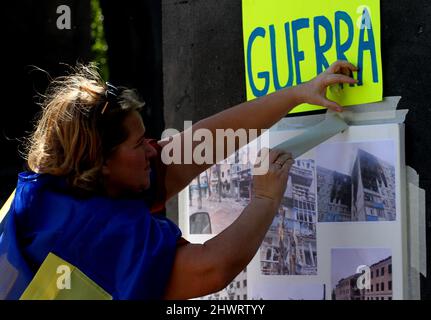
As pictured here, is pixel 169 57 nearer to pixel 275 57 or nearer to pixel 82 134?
pixel 275 57

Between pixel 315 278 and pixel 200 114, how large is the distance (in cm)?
62

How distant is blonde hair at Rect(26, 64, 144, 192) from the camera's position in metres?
1.80

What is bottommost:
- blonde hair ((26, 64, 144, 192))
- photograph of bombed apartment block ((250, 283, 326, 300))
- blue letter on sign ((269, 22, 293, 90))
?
photograph of bombed apartment block ((250, 283, 326, 300))

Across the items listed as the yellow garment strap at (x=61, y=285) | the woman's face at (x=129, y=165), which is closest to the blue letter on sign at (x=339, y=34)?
the woman's face at (x=129, y=165)

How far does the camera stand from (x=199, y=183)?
2342 mm

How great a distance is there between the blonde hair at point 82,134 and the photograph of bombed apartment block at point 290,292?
0.59m

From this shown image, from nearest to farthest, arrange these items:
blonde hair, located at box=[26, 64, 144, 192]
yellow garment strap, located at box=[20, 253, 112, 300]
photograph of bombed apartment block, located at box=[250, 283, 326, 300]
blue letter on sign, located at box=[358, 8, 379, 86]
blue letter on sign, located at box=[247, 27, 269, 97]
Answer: yellow garment strap, located at box=[20, 253, 112, 300] → blonde hair, located at box=[26, 64, 144, 192] → blue letter on sign, located at box=[358, 8, 379, 86] → photograph of bombed apartment block, located at box=[250, 283, 326, 300] → blue letter on sign, located at box=[247, 27, 269, 97]

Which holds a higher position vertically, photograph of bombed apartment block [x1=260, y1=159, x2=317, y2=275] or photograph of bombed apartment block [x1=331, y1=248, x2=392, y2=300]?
photograph of bombed apartment block [x1=260, y1=159, x2=317, y2=275]

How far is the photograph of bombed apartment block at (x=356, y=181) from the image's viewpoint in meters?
1.89

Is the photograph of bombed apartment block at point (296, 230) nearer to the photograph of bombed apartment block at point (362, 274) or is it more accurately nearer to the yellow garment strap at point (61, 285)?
the photograph of bombed apartment block at point (362, 274)

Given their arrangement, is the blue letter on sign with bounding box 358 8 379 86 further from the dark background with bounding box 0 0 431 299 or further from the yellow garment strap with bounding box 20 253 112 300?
the yellow garment strap with bounding box 20 253 112 300

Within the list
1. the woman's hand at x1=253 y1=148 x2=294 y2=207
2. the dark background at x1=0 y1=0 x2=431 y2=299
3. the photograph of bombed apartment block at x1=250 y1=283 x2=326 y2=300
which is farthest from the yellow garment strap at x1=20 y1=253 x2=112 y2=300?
the dark background at x1=0 y1=0 x2=431 y2=299

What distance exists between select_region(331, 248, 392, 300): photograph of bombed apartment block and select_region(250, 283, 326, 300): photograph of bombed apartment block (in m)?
0.05

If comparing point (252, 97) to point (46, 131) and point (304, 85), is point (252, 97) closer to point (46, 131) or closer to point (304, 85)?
point (304, 85)
